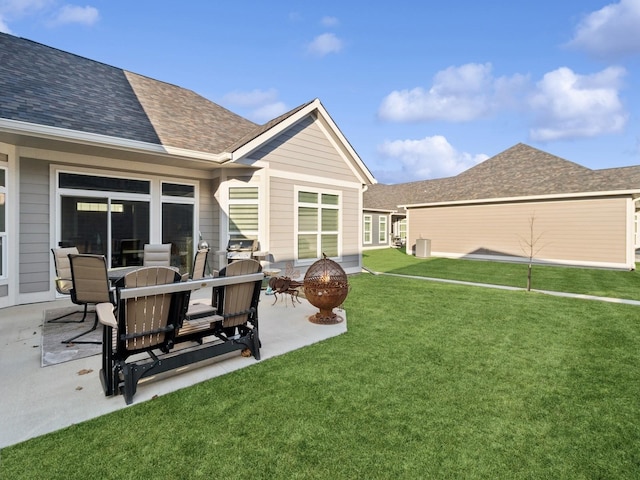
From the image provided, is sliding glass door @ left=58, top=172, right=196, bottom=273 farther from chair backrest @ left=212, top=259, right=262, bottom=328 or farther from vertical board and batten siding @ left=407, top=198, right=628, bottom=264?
vertical board and batten siding @ left=407, top=198, right=628, bottom=264

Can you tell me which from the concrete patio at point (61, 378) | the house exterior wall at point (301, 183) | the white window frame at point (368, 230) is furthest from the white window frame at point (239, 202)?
the white window frame at point (368, 230)

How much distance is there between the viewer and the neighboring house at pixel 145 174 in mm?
6605

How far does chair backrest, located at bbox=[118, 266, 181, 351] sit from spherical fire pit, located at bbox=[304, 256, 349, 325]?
271cm

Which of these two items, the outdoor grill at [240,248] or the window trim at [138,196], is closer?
the window trim at [138,196]

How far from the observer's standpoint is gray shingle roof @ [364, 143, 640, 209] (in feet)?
48.3

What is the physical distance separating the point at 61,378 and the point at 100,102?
7195 mm

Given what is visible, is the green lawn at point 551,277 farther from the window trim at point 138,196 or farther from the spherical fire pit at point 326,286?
the window trim at point 138,196

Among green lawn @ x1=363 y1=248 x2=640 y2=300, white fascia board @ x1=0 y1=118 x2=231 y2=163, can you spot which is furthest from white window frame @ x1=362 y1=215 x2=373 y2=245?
white fascia board @ x1=0 y1=118 x2=231 y2=163

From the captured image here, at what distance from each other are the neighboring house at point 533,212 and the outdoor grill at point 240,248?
12.2 meters

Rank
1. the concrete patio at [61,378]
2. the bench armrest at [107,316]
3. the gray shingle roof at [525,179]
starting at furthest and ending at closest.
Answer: the gray shingle roof at [525,179], the bench armrest at [107,316], the concrete patio at [61,378]

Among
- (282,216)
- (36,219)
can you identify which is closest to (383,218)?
(282,216)

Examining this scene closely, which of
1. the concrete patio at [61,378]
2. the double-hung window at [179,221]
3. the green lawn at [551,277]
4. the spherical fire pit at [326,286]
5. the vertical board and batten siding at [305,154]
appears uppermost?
the vertical board and batten siding at [305,154]

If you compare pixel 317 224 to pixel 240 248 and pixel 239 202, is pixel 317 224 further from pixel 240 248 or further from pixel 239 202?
pixel 240 248

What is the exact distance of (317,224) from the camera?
34.7ft
